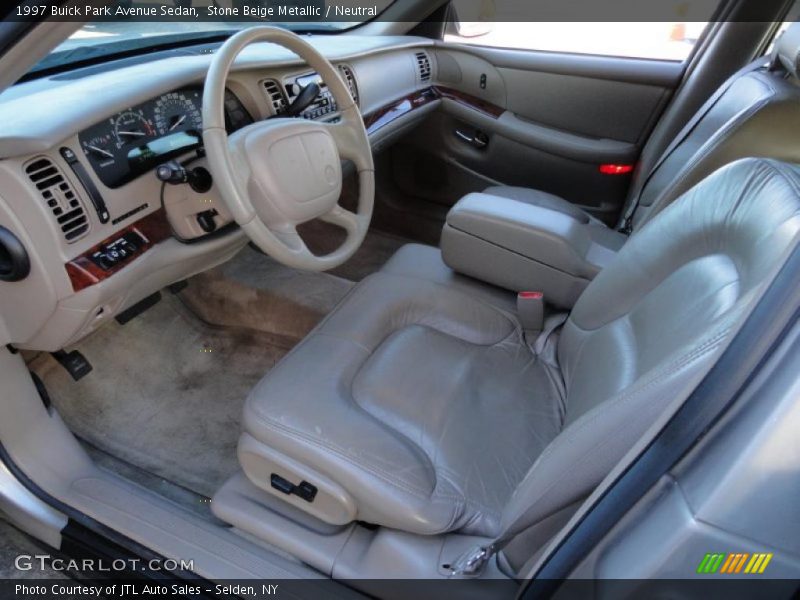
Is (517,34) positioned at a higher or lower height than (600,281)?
higher

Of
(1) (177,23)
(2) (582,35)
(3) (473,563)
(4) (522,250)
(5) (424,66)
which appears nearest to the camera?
(3) (473,563)

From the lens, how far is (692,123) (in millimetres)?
1761

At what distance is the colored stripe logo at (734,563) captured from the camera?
2.05ft

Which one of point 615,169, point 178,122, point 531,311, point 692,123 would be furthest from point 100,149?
point 615,169

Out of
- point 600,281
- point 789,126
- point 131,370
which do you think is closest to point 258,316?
point 131,370

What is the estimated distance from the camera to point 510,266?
1.48 metres

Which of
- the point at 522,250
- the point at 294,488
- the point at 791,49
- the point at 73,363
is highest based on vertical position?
the point at 791,49

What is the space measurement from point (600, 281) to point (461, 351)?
0.32 m

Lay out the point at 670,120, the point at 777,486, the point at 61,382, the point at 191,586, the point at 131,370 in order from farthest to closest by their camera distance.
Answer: the point at 670,120 < the point at 131,370 < the point at 61,382 < the point at 191,586 < the point at 777,486

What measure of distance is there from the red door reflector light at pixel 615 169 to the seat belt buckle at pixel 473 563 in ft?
5.87

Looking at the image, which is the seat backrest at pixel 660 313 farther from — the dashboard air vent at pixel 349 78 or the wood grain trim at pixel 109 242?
the dashboard air vent at pixel 349 78

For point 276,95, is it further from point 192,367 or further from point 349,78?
point 192,367

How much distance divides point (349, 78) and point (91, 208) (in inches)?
43.3

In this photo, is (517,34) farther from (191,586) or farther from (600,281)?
(191,586)
